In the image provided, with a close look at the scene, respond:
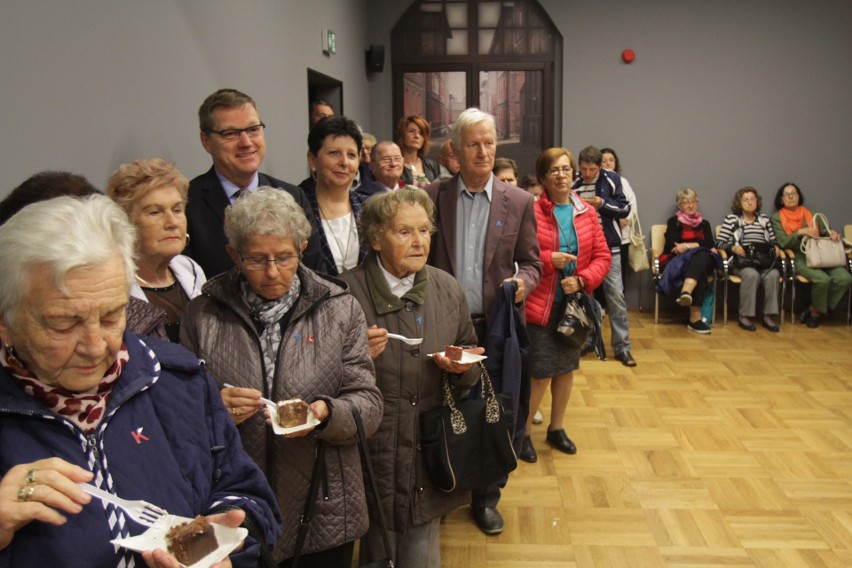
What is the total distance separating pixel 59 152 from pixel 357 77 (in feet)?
17.1

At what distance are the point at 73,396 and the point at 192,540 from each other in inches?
12.4

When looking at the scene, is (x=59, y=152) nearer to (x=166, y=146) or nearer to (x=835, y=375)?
(x=166, y=146)

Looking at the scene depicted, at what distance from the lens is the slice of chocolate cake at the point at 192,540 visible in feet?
4.18

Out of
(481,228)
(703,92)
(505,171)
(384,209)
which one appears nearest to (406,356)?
(384,209)

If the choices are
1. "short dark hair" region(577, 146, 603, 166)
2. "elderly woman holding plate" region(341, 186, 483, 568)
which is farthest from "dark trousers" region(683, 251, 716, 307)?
"elderly woman holding plate" region(341, 186, 483, 568)

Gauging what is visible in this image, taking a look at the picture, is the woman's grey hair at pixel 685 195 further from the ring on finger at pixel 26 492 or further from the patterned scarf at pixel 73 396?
the ring on finger at pixel 26 492

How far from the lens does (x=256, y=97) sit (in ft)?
13.6

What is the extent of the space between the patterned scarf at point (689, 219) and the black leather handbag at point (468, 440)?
5295 millimetres

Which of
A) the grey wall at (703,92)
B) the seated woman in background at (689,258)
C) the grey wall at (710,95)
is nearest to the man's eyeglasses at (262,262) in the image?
the grey wall at (703,92)

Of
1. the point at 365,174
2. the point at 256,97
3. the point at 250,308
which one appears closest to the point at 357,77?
the point at 256,97

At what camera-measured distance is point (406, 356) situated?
2.39 metres

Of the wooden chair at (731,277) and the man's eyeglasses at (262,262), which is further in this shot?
the wooden chair at (731,277)

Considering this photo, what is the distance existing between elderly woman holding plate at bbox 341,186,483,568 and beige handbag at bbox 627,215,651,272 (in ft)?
17.6

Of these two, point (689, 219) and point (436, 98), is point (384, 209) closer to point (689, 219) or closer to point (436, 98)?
point (689, 219)
